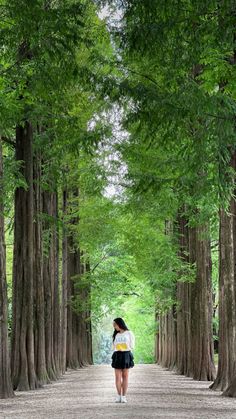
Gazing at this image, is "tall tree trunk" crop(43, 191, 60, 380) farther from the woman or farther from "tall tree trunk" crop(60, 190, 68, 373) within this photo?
the woman

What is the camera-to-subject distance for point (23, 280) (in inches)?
746

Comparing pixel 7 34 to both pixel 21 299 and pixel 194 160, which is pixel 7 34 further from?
pixel 21 299

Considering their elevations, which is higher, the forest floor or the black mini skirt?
the black mini skirt

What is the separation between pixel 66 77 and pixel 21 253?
8.63 metres

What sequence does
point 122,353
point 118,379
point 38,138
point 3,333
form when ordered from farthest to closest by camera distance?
point 38,138, point 3,333, point 122,353, point 118,379

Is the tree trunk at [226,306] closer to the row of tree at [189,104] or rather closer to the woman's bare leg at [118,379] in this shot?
the row of tree at [189,104]

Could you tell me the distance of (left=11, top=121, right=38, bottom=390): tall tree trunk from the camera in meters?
18.5

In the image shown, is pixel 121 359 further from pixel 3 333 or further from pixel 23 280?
pixel 23 280

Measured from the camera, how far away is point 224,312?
56.3ft

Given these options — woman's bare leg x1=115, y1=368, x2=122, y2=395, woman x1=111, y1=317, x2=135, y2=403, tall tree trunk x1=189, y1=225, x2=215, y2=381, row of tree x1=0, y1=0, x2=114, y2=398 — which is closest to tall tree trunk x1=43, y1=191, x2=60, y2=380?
row of tree x1=0, y1=0, x2=114, y2=398

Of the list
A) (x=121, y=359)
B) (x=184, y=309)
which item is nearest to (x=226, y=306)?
(x=121, y=359)

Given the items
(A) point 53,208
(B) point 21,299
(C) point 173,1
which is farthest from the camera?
(A) point 53,208

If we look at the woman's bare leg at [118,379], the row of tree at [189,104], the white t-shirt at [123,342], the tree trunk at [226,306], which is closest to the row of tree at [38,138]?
the row of tree at [189,104]

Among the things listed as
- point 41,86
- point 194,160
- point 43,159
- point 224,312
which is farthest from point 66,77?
point 43,159
